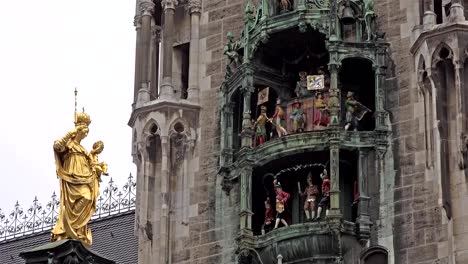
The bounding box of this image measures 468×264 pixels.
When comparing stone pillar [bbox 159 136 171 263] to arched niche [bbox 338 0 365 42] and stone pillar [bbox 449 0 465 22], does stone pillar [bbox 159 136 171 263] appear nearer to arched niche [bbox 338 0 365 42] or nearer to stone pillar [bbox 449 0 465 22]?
arched niche [bbox 338 0 365 42]

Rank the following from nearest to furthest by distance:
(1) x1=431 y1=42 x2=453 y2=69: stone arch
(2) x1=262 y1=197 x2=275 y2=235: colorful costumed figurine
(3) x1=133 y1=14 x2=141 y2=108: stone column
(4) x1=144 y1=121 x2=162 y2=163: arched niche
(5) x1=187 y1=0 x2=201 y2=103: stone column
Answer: (1) x1=431 y1=42 x2=453 y2=69: stone arch, (2) x1=262 y1=197 x2=275 y2=235: colorful costumed figurine, (4) x1=144 y1=121 x2=162 y2=163: arched niche, (5) x1=187 y1=0 x2=201 y2=103: stone column, (3) x1=133 y1=14 x2=141 y2=108: stone column

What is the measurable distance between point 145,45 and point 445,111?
599 cm

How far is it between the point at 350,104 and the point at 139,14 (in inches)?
183

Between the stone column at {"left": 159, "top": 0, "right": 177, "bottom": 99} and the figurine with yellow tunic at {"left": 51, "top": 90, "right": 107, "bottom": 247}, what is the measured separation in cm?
160

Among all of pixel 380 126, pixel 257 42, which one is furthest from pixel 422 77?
pixel 257 42

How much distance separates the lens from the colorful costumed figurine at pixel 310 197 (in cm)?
2720

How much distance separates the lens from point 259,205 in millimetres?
28016

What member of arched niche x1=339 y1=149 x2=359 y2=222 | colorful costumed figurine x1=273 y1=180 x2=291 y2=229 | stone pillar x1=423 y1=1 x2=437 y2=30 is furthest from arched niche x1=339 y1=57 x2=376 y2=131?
colorful costumed figurine x1=273 y1=180 x2=291 y2=229

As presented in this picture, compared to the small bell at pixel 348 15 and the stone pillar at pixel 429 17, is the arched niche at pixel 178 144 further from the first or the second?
the stone pillar at pixel 429 17

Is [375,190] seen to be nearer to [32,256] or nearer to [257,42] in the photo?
[257,42]

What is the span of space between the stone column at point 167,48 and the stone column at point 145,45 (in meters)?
0.35

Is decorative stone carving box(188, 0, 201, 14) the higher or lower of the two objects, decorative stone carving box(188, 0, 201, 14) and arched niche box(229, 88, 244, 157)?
the higher

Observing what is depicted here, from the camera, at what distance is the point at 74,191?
27.7 m

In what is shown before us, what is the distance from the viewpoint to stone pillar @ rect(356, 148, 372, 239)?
26495mm
